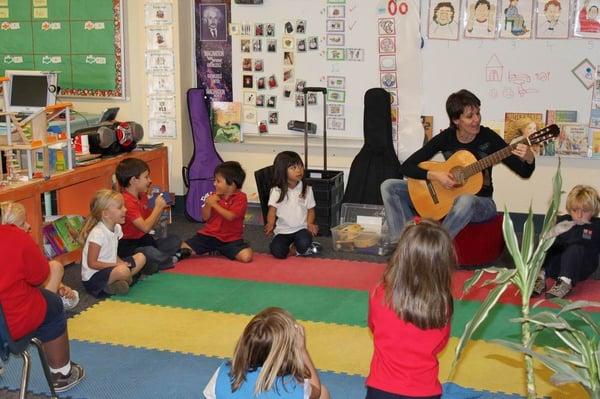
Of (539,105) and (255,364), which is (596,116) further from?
(255,364)

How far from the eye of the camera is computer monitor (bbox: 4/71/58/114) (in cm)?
572

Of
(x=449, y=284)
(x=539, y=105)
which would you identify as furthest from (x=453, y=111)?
(x=449, y=284)

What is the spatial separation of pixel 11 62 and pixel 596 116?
5.54m

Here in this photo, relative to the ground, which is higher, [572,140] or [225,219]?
[572,140]

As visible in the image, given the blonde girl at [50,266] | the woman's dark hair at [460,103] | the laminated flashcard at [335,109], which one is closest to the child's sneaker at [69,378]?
the blonde girl at [50,266]

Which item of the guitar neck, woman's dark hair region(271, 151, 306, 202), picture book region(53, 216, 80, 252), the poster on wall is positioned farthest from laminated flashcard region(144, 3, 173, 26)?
the guitar neck

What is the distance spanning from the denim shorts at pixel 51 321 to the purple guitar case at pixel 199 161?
3.54 meters

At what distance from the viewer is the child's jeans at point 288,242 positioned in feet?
20.4

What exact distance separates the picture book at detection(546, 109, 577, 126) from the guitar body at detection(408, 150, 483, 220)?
3.64 feet

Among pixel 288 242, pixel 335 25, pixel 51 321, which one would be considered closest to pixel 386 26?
pixel 335 25

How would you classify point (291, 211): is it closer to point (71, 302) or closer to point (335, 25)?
point (335, 25)

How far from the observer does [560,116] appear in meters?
6.58

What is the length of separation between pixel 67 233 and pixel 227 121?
2055 mm

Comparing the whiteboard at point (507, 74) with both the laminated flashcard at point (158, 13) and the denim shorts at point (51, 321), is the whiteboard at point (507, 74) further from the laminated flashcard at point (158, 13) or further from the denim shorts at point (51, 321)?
the denim shorts at point (51, 321)
